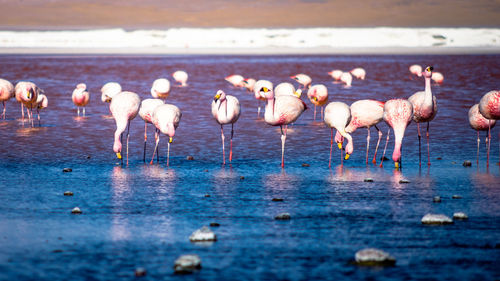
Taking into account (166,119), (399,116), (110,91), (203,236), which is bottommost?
(203,236)

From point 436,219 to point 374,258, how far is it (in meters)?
1.72

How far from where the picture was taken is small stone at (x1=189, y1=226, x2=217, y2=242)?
7.14 m

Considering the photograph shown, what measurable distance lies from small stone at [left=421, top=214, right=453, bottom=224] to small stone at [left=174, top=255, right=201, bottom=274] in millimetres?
2851

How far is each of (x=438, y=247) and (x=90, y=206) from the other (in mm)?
4356

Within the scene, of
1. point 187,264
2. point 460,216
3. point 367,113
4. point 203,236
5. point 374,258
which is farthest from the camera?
point 367,113

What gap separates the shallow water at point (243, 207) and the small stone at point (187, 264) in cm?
9

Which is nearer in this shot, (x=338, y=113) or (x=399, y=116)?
(x=399, y=116)

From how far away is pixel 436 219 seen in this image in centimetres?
777

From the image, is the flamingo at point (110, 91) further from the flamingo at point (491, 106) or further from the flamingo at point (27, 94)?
the flamingo at point (491, 106)

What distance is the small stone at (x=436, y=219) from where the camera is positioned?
7.76m

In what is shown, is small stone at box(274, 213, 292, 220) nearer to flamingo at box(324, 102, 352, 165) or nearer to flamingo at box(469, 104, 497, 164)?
flamingo at box(324, 102, 352, 165)

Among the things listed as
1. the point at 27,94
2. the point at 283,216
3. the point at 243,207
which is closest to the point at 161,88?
the point at 27,94

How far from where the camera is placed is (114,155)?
13.2 meters

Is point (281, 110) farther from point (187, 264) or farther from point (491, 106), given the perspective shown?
point (187, 264)
